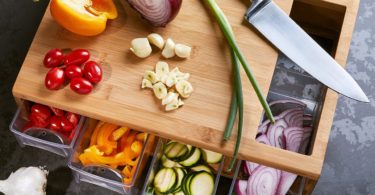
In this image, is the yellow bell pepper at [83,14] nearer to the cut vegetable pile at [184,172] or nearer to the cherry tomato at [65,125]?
the cherry tomato at [65,125]

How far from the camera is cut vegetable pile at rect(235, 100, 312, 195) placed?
1.72 meters

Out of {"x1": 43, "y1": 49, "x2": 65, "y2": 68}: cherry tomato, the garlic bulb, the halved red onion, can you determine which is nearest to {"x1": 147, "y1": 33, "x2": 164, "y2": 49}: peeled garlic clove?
{"x1": 43, "y1": 49, "x2": 65, "y2": 68}: cherry tomato

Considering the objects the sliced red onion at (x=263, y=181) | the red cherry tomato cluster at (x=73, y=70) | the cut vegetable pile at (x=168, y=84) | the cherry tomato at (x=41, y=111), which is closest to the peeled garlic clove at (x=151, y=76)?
the cut vegetable pile at (x=168, y=84)

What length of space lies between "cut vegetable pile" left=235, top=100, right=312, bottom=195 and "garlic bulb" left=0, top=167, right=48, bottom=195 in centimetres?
58

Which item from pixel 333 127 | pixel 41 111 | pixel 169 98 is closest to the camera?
pixel 169 98

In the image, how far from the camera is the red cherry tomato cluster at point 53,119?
5.44 ft

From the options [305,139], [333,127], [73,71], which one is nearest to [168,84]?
[73,71]

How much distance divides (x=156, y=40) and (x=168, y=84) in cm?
13

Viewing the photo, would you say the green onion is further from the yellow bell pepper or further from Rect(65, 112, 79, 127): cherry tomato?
Rect(65, 112, 79, 127): cherry tomato

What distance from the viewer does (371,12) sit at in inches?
83.1

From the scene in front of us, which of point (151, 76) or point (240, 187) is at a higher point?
point (151, 76)

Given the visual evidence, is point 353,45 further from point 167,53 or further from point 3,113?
point 3,113

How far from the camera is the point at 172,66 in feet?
5.15

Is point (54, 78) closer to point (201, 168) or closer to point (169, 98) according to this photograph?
point (169, 98)
